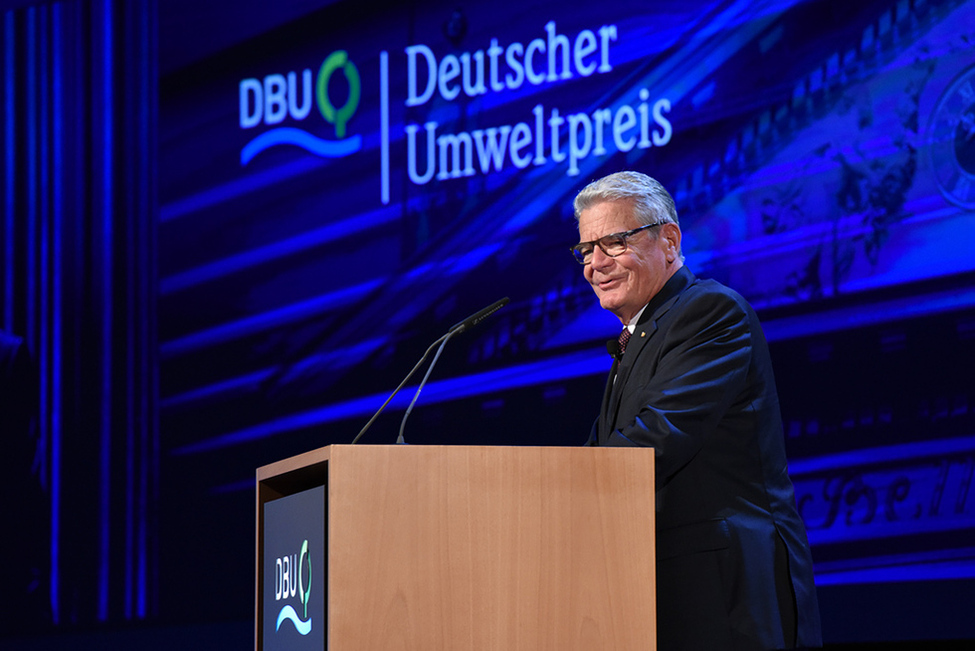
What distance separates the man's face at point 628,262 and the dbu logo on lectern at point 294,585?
2.80ft

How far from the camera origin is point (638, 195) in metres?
2.31

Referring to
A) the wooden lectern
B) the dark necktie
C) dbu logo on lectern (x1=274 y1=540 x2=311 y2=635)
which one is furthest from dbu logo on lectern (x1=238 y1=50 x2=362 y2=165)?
the wooden lectern

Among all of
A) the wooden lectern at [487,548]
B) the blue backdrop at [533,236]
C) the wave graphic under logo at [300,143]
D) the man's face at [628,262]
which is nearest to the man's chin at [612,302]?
the man's face at [628,262]

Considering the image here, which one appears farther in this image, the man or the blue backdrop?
the blue backdrop

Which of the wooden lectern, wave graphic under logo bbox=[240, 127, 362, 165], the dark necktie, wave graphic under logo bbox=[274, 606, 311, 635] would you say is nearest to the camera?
the wooden lectern

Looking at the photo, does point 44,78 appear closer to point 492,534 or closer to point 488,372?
point 488,372

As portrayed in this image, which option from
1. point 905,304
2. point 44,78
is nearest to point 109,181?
point 44,78

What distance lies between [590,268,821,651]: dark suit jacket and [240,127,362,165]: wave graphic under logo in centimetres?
245

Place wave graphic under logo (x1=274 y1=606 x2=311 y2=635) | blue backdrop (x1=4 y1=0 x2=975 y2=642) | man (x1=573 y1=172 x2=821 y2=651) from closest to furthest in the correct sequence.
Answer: wave graphic under logo (x1=274 y1=606 x2=311 y2=635), man (x1=573 y1=172 x2=821 y2=651), blue backdrop (x1=4 y1=0 x2=975 y2=642)

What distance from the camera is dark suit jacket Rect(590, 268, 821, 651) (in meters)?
1.88

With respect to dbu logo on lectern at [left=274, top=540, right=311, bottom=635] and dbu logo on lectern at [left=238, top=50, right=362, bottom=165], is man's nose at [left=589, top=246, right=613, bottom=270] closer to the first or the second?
dbu logo on lectern at [left=274, top=540, right=311, bottom=635]

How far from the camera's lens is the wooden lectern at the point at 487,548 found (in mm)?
1550

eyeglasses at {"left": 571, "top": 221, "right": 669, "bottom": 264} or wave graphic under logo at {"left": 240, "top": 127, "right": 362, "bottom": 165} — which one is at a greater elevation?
wave graphic under logo at {"left": 240, "top": 127, "right": 362, "bottom": 165}

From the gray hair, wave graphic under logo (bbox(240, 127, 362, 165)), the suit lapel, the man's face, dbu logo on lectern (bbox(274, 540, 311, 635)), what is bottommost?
dbu logo on lectern (bbox(274, 540, 311, 635))
